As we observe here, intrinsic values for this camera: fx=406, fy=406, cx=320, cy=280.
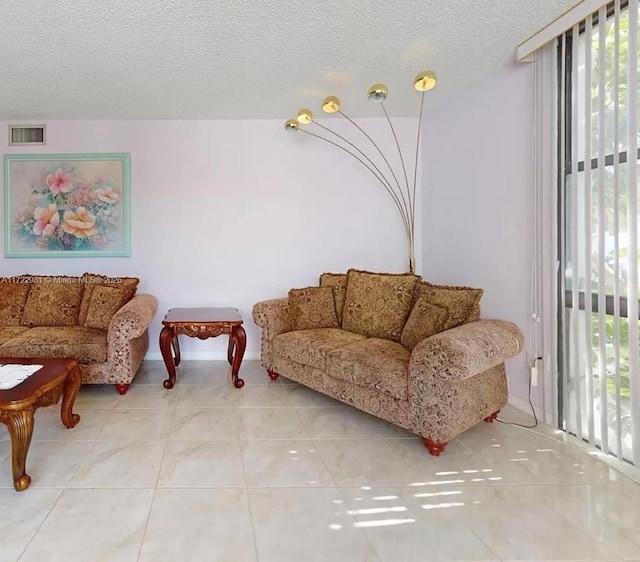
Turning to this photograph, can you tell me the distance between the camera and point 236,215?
3973mm

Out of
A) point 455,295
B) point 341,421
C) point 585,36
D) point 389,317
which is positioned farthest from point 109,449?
point 585,36

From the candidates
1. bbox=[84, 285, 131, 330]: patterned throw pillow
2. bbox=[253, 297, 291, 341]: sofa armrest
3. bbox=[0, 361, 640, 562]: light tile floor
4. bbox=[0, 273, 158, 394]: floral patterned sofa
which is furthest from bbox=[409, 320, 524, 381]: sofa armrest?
bbox=[84, 285, 131, 330]: patterned throw pillow

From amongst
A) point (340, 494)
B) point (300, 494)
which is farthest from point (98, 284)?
point (340, 494)

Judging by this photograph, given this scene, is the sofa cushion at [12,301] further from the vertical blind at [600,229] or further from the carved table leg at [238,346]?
the vertical blind at [600,229]

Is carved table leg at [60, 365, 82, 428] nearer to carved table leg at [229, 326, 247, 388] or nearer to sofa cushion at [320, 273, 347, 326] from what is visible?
carved table leg at [229, 326, 247, 388]

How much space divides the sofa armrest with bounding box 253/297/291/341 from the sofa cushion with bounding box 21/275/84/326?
1.57m

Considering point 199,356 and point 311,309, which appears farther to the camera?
point 199,356

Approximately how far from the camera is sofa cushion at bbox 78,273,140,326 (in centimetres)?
339

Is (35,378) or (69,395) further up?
(35,378)

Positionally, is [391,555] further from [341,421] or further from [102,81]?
[102,81]

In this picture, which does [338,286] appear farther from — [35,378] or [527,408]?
[35,378]

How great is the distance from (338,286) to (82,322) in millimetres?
2150

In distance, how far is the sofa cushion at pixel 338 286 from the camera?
335 cm

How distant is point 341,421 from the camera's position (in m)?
2.58
